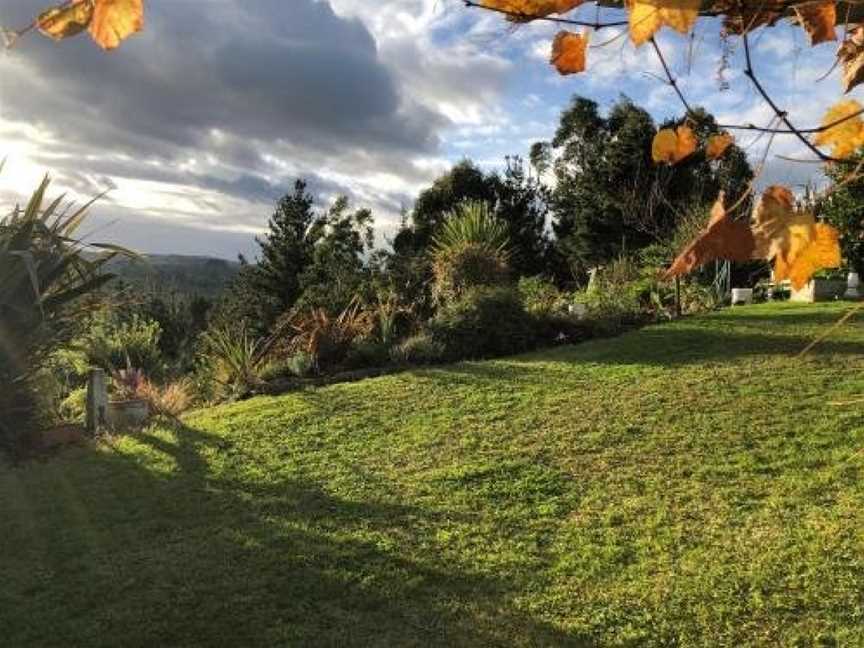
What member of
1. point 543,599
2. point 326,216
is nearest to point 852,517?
point 543,599

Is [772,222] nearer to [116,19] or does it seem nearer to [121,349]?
[116,19]

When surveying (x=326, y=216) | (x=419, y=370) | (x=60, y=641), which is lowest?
(x=60, y=641)

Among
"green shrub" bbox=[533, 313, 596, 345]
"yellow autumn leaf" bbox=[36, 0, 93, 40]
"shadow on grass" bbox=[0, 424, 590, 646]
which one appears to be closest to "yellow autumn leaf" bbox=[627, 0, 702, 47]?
"yellow autumn leaf" bbox=[36, 0, 93, 40]

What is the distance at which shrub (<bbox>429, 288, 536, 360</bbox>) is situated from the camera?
1014cm

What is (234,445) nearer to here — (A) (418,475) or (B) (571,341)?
(A) (418,475)

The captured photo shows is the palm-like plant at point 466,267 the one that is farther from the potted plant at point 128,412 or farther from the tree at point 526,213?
the tree at point 526,213

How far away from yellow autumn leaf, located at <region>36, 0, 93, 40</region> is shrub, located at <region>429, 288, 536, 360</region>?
8.91 m

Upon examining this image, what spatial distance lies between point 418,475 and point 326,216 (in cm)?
2631

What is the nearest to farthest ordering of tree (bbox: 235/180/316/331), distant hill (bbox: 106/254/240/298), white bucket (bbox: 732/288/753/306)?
white bucket (bbox: 732/288/753/306) < tree (bbox: 235/180/316/331) < distant hill (bbox: 106/254/240/298)

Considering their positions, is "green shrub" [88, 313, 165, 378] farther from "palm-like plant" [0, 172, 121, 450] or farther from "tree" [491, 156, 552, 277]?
"tree" [491, 156, 552, 277]

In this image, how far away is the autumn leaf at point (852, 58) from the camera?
1.36m

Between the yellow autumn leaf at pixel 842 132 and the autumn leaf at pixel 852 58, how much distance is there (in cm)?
13

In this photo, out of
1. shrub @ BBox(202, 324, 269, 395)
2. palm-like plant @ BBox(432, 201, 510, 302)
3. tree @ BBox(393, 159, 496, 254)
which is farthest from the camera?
tree @ BBox(393, 159, 496, 254)

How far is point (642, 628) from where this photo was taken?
11.8 ft
